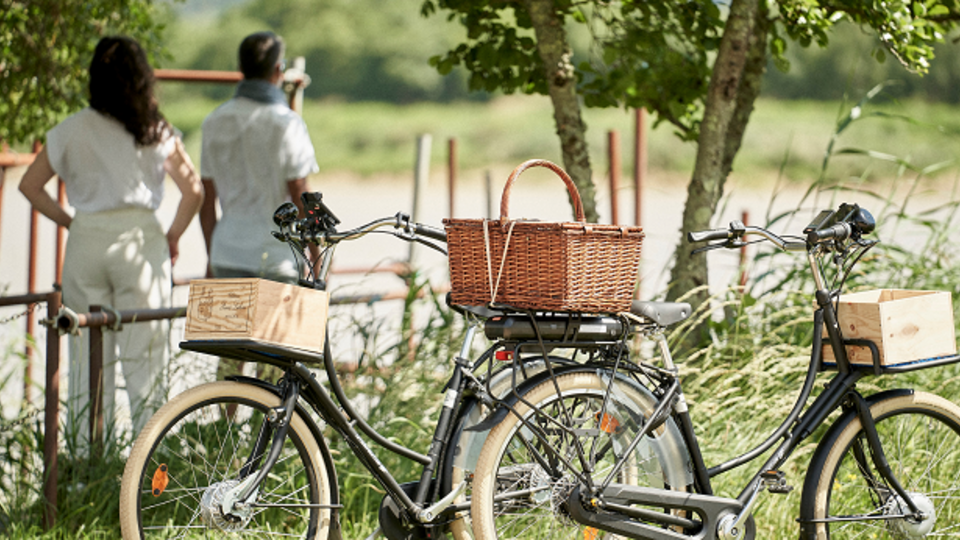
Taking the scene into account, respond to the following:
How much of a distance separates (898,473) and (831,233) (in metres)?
0.89

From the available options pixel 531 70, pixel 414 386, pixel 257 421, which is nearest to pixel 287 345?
pixel 257 421

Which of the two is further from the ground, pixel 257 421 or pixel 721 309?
pixel 721 309

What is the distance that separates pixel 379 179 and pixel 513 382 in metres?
29.7

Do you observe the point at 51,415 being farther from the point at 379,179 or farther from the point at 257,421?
the point at 379,179

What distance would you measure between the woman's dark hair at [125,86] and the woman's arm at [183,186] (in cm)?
12

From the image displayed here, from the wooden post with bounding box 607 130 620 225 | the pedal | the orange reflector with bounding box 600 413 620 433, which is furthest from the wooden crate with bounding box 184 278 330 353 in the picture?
the wooden post with bounding box 607 130 620 225

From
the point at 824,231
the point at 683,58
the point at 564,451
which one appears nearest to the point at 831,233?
the point at 824,231

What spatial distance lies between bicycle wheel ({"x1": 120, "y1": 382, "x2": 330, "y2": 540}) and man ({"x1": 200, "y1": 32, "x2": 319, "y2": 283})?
0.97 m

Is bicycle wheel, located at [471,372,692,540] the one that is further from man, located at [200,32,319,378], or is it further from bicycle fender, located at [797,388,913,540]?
man, located at [200,32,319,378]

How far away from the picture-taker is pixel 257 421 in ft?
9.55

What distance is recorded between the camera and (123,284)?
3441mm

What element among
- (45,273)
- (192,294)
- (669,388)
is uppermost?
(192,294)

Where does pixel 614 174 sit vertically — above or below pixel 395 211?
above

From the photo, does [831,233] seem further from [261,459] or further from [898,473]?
[261,459]
